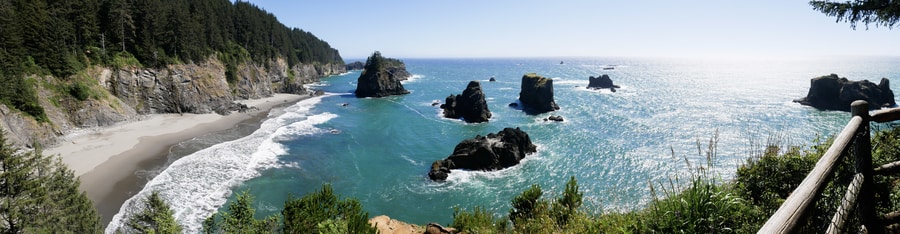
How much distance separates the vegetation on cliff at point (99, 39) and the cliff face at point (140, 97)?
1448 mm

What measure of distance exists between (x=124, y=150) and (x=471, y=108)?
4649 centimetres

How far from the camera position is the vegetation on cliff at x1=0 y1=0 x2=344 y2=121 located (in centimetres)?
4284

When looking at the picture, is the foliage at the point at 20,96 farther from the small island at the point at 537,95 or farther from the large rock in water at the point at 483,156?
the small island at the point at 537,95

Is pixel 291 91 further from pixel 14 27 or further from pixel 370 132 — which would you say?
pixel 14 27

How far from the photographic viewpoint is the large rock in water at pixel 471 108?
66312mm

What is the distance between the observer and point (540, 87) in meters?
75.4

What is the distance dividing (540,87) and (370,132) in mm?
34501

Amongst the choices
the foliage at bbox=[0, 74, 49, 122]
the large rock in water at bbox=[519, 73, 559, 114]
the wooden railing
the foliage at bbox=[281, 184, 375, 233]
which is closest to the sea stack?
the large rock in water at bbox=[519, 73, 559, 114]

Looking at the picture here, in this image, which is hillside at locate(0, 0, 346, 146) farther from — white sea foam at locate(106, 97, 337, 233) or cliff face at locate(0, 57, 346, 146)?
white sea foam at locate(106, 97, 337, 233)

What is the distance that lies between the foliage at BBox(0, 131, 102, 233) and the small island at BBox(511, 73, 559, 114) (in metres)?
63.1

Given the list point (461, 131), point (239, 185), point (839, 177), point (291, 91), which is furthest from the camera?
point (291, 91)

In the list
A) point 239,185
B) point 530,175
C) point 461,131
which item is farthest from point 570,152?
point 239,185

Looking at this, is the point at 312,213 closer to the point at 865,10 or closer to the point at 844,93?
the point at 865,10

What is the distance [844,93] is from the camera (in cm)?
6906
